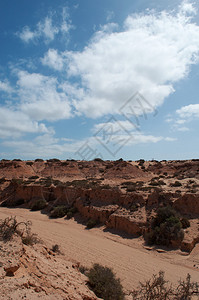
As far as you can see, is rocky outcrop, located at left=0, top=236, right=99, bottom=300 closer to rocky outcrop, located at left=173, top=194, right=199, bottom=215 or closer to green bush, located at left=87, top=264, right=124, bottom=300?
green bush, located at left=87, top=264, right=124, bottom=300

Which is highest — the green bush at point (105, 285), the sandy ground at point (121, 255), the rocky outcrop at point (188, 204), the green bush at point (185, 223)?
the rocky outcrop at point (188, 204)

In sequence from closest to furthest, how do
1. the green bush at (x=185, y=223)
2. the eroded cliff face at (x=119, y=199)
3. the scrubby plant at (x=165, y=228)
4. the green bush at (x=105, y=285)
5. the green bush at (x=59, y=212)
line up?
the green bush at (x=105, y=285), the scrubby plant at (x=165, y=228), the green bush at (x=185, y=223), the eroded cliff face at (x=119, y=199), the green bush at (x=59, y=212)

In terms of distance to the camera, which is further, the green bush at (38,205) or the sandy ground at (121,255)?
the green bush at (38,205)

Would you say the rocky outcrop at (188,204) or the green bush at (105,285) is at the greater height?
the rocky outcrop at (188,204)

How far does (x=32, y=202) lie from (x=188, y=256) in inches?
654

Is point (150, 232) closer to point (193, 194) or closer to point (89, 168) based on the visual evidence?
point (193, 194)

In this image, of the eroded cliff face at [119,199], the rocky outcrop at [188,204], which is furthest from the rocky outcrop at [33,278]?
the rocky outcrop at [188,204]

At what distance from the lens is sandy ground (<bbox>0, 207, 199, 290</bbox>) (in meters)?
8.05

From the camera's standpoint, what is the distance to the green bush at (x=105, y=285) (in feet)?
19.6

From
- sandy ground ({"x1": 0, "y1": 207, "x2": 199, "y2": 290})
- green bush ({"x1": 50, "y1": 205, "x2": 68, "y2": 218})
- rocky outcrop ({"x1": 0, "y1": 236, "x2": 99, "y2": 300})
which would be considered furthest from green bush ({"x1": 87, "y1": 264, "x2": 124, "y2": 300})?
green bush ({"x1": 50, "y1": 205, "x2": 68, "y2": 218})

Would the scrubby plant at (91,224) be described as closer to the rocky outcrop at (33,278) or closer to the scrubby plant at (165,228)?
the scrubby plant at (165,228)

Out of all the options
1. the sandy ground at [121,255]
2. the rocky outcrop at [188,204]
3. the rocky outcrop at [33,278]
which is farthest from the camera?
the rocky outcrop at [188,204]

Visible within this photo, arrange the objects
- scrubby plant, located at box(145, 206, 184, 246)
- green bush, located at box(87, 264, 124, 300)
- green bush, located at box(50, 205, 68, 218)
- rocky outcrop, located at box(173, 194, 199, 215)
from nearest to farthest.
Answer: green bush, located at box(87, 264, 124, 300), scrubby plant, located at box(145, 206, 184, 246), rocky outcrop, located at box(173, 194, 199, 215), green bush, located at box(50, 205, 68, 218)

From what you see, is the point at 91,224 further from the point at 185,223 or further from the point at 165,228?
the point at 185,223
